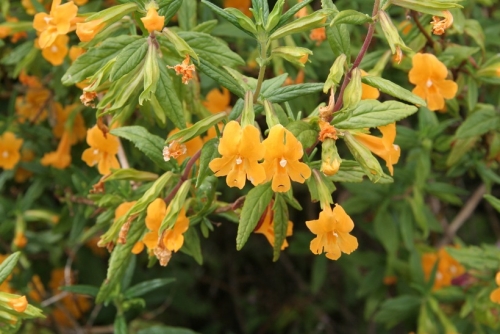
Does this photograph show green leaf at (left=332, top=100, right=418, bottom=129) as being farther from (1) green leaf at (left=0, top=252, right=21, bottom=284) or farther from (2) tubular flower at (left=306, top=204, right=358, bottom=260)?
(1) green leaf at (left=0, top=252, right=21, bottom=284)

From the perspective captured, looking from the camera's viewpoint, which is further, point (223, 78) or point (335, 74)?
point (223, 78)

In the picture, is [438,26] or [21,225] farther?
[21,225]

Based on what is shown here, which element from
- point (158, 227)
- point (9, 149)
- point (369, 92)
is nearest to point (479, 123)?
point (369, 92)

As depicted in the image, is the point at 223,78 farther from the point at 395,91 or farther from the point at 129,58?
the point at 395,91

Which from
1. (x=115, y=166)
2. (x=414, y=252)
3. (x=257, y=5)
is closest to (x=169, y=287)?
(x=414, y=252)

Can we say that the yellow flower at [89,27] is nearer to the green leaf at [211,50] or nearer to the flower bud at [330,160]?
the green leaf at [211,50]

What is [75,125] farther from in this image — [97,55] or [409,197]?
[409,197]

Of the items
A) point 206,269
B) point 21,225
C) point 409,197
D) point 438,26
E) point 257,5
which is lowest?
point 206,269
